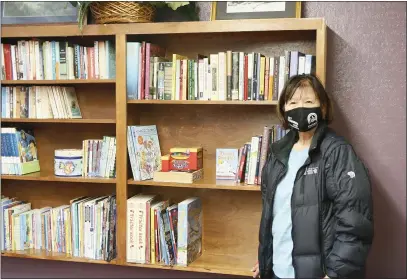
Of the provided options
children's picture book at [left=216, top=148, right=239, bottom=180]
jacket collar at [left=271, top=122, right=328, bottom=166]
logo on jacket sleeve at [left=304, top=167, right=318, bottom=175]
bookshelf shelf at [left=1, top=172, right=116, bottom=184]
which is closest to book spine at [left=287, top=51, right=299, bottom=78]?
jacket collar at [left=271, top=122, right=328, bottom=166]

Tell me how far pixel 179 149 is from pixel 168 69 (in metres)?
0.43

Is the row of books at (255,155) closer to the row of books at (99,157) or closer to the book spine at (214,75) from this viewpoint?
the book spine at (214,75)

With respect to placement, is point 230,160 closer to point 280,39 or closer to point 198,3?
point 280,39

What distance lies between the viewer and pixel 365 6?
2.83m

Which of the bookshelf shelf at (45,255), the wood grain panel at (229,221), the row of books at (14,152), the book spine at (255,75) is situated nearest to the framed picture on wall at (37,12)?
the row of books at (14,152)

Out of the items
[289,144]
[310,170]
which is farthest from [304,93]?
[310,170]

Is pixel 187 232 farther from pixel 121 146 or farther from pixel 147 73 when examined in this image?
pixel 147 73

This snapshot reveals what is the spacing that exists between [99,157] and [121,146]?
0.18m

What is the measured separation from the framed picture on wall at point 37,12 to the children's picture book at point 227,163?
1132 mm

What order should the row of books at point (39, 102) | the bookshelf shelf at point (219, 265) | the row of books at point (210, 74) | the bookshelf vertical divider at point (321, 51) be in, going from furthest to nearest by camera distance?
the row of books at point (39, 102) < the bookshelf shelf at point (219, 265) < the row of books at point (210, 74) < the bookshelf vertical divider at point (321, 51)

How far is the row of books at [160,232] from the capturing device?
2857 millimetres

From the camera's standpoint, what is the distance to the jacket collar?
226cm

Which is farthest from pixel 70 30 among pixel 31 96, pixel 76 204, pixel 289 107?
pixel 289 107

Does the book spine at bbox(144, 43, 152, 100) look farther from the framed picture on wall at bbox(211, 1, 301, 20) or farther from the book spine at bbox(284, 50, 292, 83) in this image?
the book spine at bbox(284, 50, 292, 83)
